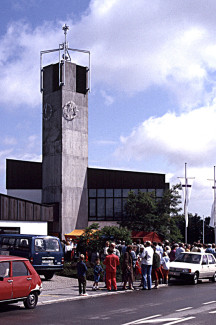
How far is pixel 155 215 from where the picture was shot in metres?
51.4

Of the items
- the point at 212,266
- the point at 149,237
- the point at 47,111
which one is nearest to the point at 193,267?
the point at 212,266

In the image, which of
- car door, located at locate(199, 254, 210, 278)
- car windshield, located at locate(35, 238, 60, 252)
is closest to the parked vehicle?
car windshield, located at locate(35, 238, 60, 252)

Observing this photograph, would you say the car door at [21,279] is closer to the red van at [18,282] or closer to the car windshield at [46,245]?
the red van at [18,282]

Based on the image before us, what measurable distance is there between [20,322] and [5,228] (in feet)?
88.3

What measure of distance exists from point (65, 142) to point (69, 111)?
3133 mm

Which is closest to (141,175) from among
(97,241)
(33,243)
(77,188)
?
(77,188)

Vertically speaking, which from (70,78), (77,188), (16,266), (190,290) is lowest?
(190,290)

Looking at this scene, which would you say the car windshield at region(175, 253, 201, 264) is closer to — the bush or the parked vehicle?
the bush

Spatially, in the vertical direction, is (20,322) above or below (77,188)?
below

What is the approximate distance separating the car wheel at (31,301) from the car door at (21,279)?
233 mm

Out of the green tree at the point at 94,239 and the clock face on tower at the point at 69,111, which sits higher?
the clock face on tower at the point at 69,111

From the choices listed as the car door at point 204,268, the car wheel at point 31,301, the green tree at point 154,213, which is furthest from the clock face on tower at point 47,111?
the car wheel at point 31,301

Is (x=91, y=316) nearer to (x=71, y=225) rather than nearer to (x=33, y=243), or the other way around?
(x=33, y=243)

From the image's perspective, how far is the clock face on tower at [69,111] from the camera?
174 ft
